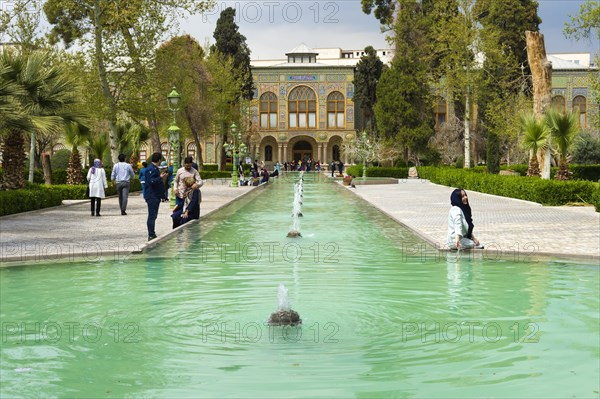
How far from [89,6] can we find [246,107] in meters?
30.7

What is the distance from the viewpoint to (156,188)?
13.1m

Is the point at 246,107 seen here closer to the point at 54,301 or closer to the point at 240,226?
the point at 240,226

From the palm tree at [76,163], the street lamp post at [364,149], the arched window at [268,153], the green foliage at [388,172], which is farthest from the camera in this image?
the arched window at [268,153]

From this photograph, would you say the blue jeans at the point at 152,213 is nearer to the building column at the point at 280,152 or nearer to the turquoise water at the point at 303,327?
the turquoise water at the point at 303,327

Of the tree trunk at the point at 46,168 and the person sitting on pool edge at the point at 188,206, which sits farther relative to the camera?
the tree trunk at the point at 46,168

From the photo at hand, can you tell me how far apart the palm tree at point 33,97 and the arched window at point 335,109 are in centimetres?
5158

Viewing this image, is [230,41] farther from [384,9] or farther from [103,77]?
[103,77]

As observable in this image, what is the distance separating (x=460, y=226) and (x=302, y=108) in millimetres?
60897

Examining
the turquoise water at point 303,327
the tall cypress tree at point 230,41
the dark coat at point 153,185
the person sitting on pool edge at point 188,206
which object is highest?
the tall cypress tree at point 230,41

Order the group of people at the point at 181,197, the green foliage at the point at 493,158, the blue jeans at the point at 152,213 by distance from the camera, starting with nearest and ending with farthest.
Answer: the group of people at the point at 181,197
the blue jeans at the point at 152,213
the green foliage at the point at 493,158

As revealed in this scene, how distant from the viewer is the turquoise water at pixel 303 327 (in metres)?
5.26

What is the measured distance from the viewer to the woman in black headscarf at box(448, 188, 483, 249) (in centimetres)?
1142

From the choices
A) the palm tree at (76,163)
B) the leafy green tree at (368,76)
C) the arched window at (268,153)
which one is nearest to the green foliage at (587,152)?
the palm tree at (76,163)

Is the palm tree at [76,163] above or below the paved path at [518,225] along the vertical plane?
above
